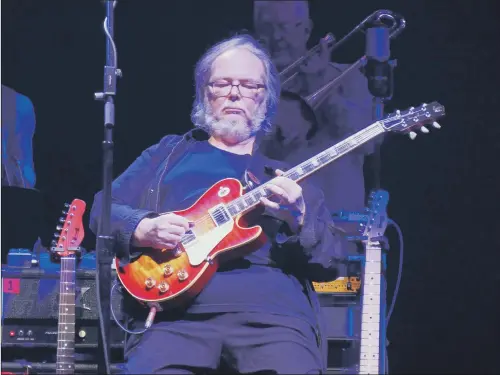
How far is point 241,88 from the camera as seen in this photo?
10.3ft

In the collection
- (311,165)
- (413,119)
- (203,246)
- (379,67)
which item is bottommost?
(203,246)

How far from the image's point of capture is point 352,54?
339cm

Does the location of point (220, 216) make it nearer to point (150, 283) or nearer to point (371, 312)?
point (150, 283)

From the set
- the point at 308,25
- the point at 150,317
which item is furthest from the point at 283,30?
the point at 150,317

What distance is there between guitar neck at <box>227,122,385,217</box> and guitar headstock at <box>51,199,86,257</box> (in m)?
0.70

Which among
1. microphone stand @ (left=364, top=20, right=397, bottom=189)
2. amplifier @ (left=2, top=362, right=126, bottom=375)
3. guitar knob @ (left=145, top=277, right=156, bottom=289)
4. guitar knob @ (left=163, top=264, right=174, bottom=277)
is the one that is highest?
microphone stand @ (left=364, top=20, right=397, bottom=189)

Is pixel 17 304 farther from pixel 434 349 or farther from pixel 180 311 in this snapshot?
pixel 434 349

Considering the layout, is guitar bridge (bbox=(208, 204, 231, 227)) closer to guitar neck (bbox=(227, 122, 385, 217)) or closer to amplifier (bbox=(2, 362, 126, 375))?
guitar neck (bbox=(227, 122, 385, 217))

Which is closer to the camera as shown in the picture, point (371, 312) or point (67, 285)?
point (371, 312)

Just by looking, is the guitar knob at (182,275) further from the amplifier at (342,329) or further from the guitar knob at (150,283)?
the amplifier at (342,329)

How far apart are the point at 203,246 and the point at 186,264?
91 millimetres

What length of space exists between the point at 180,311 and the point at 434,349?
4.33 ft

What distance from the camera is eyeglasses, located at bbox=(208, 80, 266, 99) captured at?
3127 millimetres

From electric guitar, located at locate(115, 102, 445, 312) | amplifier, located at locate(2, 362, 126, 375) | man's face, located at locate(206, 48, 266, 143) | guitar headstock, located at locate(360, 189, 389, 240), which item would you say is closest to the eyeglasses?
man's face, located at locate(206, 48, 266, 143)
